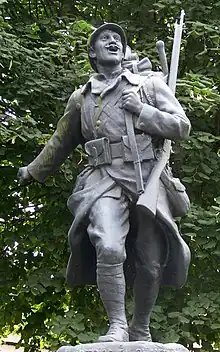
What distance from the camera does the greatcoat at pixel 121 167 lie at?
5431 mm

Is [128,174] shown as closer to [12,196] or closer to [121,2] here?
[12,196]

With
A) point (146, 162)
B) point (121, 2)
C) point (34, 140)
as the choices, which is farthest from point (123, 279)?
point (121, 2)

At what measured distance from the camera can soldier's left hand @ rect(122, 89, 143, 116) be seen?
5461 mm

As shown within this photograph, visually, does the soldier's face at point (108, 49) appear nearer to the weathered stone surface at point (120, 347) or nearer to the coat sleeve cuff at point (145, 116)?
the coat sleeve cuff at point (145, 116)

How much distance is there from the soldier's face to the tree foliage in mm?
3008

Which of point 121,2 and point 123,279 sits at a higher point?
point 121,2

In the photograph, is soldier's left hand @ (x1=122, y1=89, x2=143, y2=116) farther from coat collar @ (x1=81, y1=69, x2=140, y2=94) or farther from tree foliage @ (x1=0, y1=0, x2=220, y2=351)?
tree foliage @ (x1=0, y1=0, x2=220, y2=351)

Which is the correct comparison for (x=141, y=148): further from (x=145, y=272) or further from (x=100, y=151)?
(x=145, y=272)

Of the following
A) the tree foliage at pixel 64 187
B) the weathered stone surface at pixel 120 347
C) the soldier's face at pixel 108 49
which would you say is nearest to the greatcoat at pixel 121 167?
the soldier's face at pixel 108 49

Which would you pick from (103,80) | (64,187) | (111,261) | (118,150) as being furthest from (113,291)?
(64,187)

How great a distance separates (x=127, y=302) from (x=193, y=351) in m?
1.29

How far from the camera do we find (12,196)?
9766 mm

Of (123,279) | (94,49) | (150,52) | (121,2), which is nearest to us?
(123,279)

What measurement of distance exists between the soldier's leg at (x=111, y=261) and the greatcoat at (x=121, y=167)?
0.16 meters
